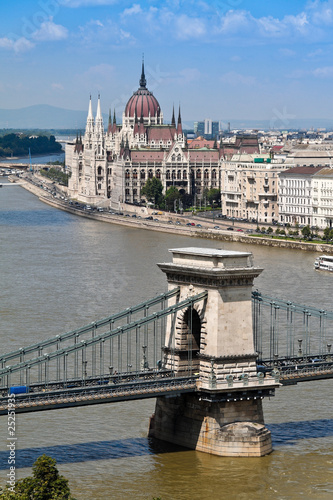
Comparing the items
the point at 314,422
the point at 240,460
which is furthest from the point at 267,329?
the point at 240,460

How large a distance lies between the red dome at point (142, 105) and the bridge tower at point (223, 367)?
89.6 meters

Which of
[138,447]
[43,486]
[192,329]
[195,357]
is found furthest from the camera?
[192,329]

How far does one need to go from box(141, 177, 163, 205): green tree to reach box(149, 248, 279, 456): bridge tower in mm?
68006

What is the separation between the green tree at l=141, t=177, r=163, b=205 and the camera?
291 ft

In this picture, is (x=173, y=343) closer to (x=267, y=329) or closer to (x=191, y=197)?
(x=267, y=329)

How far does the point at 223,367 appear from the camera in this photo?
20.5 metres

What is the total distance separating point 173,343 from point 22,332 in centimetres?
1006

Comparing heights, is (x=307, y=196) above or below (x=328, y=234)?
above

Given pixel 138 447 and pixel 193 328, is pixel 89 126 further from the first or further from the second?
pixel 138 447

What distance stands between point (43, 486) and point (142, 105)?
95034mm

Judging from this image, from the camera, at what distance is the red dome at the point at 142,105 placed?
361 feet

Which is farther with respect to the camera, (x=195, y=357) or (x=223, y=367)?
(x=195, y=357)

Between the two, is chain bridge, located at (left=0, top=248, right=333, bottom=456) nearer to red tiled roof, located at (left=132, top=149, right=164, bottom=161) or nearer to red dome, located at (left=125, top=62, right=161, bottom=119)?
red tiled roof, located at (left=132, top=149, right=164, bottom=161)

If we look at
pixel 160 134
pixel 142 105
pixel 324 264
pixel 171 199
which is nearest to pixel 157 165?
pixel 171 199
